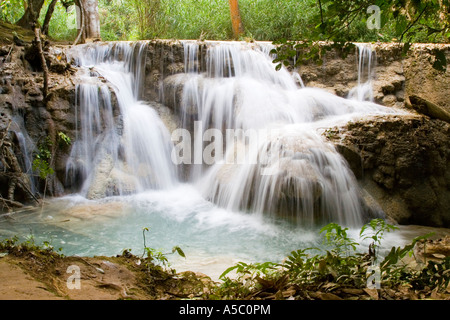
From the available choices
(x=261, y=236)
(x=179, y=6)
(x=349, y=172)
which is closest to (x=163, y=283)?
(x=261, y=236)

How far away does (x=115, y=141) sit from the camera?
7090mm

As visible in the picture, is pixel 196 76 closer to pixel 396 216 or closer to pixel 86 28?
pixel 86 28

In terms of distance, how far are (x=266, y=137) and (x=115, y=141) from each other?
125 inches

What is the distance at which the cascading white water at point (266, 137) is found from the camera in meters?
5.39

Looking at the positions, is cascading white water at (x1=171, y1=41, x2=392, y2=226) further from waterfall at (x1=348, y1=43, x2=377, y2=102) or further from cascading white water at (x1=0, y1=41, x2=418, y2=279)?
waterfall at (x1=348, y1=43, x2=377, y2=102)

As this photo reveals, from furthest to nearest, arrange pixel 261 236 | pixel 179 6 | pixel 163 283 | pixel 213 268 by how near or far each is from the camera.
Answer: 1. pixel 179 6
2. pixel 261 236
3. pixel 213 268
4. pixel 163 283

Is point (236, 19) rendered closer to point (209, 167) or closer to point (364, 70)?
point (364, 70)

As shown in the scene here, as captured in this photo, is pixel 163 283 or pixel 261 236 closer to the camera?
pixel 163 283

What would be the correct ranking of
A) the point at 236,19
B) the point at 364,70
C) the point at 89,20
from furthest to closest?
1. the point at 236,19
2. the point at 89,20
3. the point at 364,70

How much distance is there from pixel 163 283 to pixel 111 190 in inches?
172

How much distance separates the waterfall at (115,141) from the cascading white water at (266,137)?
2.53ft

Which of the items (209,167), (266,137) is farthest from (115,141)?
(266,137)

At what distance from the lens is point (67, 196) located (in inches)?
248

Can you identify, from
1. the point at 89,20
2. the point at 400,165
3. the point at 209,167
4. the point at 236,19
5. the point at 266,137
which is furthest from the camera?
the point at 236,19
